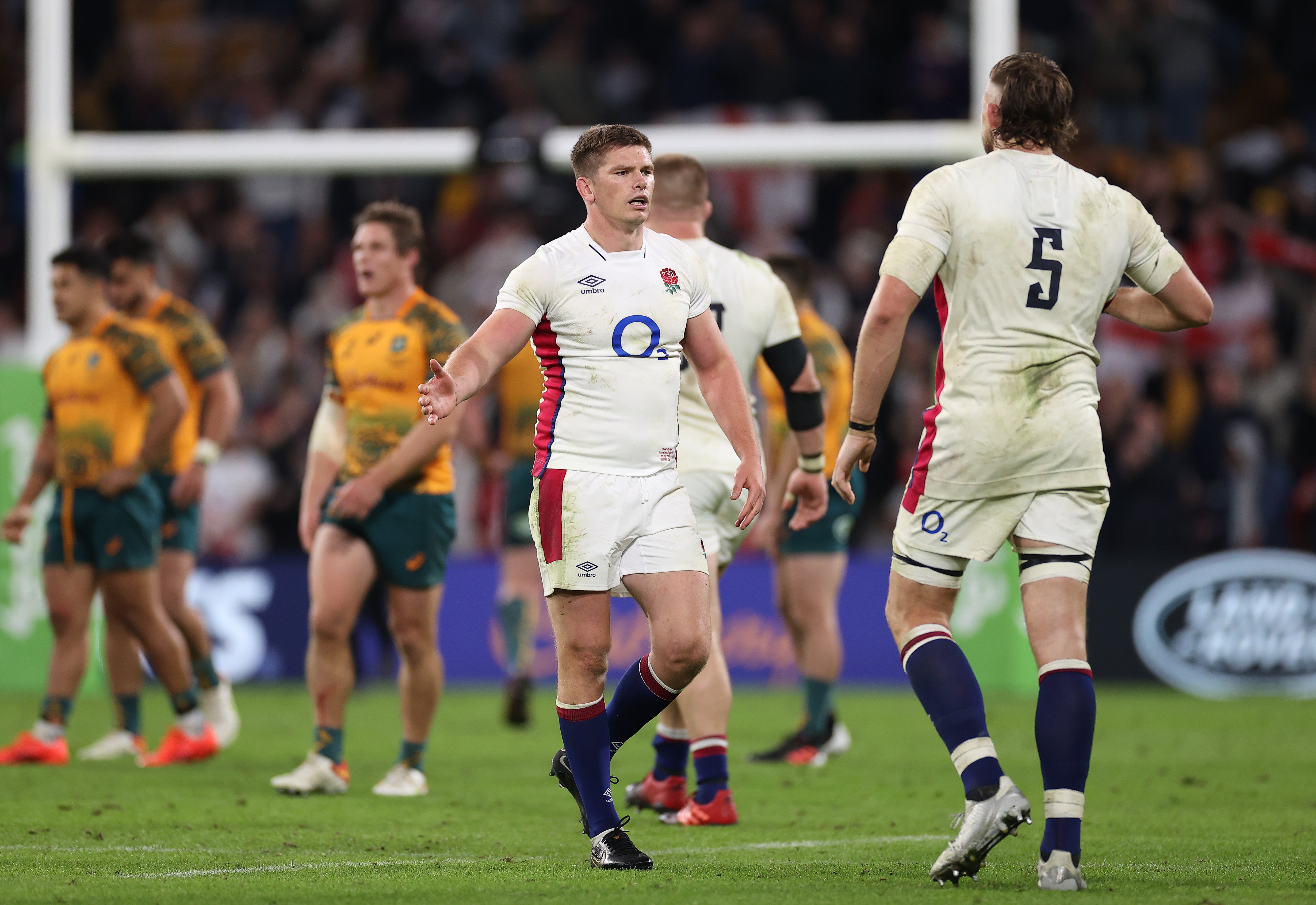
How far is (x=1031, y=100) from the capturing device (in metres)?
5.02

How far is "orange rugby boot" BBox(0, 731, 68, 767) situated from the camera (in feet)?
28.4

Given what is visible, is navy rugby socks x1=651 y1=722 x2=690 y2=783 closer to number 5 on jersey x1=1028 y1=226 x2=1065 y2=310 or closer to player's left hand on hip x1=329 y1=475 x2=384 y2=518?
player's left hand on hip x1=329 y1=475 x2=384 y2=518

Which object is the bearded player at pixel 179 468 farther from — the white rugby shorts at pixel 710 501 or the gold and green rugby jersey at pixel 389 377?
the white rugby shorts at pixel 710 501

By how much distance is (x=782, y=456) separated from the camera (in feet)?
26.4

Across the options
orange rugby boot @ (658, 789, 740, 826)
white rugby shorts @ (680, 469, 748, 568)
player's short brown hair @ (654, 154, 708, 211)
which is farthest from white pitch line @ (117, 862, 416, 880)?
player's short brown hair @ (654, 154, 708, 211)

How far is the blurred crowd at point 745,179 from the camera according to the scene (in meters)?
14.6

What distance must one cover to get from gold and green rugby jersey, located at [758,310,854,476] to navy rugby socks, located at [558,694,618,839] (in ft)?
11.9

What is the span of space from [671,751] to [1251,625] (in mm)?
7399

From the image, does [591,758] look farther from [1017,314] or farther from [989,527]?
[1017,314]

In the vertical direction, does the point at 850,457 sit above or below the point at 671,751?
above

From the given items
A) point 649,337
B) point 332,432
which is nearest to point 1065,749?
point 649,337

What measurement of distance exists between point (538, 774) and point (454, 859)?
A: 8.92 feet

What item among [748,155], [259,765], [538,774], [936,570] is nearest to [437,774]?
[538,774]

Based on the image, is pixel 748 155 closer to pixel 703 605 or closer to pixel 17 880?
pixel 703 605
